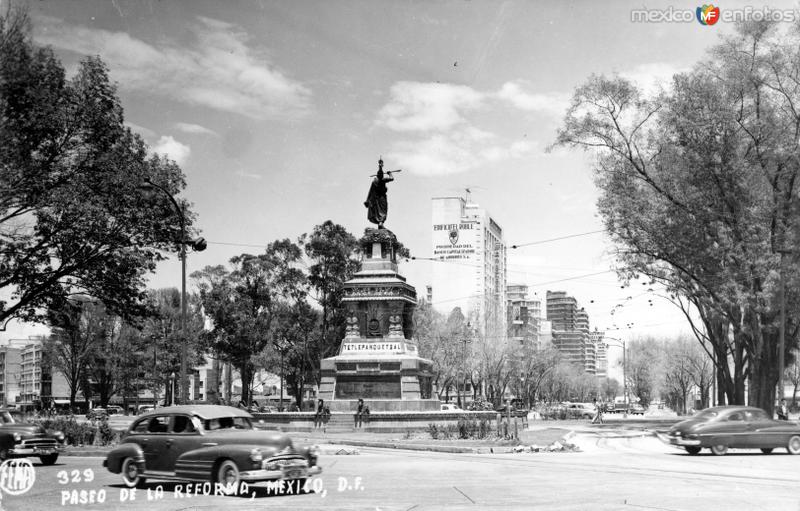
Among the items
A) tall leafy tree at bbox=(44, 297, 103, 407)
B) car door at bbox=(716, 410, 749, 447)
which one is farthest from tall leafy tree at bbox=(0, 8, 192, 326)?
tall leafy tree at bbox=(44, 297, 103, 407)

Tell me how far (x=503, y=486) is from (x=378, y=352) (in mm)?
26168

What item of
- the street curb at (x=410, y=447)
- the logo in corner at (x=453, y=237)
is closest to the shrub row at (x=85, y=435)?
the street curb at (x=410, y=447)

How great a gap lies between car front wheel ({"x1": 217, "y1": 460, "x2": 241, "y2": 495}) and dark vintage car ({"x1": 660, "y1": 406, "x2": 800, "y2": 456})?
16162 mm

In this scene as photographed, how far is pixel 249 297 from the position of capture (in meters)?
64.1

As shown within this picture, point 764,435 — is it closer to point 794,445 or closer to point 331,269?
point 794,445

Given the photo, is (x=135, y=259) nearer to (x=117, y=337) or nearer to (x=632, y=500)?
(x=632, y=500)

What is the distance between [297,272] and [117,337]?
2504cm

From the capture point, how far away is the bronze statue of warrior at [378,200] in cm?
4703

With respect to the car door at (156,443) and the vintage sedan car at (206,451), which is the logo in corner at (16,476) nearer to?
the vintage sedan car at (206,451)

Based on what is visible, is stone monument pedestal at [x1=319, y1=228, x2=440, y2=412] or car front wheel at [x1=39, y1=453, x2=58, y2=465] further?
stone monument pedestal at [x1=319, y1=228, x2=440, y2=412]

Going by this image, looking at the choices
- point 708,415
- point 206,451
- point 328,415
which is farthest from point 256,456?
point 328,415

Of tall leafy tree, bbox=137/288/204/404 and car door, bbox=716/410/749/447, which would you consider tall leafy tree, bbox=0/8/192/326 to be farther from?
tall leafy tree, bbox=137/288/204/404

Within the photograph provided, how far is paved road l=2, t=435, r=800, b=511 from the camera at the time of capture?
12516 mm

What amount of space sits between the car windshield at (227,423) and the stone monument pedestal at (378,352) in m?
24.9
